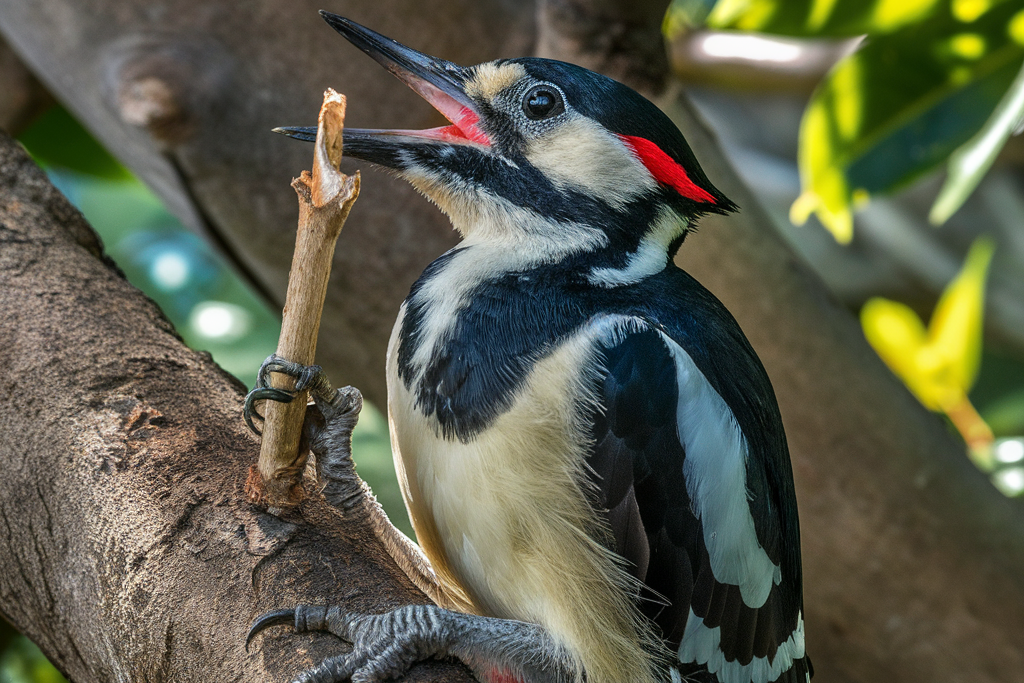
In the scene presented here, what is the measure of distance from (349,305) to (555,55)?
76cm

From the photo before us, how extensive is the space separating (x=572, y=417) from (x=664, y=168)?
0.40 metres

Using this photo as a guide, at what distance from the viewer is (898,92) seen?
2.32m

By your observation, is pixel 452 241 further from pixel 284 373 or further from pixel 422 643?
pixel 422 643

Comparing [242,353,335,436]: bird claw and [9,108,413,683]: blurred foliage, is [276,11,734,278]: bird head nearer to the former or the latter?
[242,353,335,436]: bird claw

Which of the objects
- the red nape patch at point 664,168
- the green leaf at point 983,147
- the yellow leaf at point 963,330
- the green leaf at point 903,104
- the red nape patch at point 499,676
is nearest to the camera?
the red nape patch at point 499,676

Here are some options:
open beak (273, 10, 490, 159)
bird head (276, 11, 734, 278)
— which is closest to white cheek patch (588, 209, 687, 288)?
bird head (276, 11, 734, 278)

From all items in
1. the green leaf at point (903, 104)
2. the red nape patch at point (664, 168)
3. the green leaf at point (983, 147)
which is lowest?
the red nape patch at point (664, 168)

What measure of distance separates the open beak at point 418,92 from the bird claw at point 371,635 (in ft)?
2.01

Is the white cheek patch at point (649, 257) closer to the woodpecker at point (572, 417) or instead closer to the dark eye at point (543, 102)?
the woodpecker at point (572, 417)

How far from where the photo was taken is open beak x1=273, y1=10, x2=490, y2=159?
1354 mm

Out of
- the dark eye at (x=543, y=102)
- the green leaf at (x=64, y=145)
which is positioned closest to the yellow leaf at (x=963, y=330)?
the dark eye at (x=543, y=102)

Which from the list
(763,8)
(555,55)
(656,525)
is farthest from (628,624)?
(763,8)

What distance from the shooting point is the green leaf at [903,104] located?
222 cm

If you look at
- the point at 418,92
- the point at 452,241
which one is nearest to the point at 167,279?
the point at 452,241
